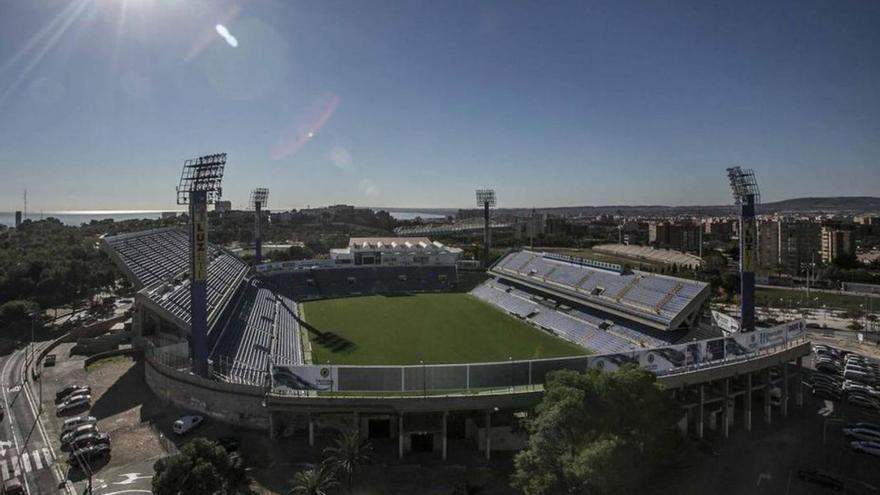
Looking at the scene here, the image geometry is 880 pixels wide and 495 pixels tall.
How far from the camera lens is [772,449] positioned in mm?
22797

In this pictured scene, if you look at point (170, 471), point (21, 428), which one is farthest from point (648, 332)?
point (21, 428)

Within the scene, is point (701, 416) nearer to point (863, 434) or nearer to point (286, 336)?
point (863, 434)

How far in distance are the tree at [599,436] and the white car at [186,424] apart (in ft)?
48.7

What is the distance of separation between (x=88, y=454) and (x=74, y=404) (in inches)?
303

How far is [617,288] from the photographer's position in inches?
1542

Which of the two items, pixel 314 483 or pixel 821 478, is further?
pixel 821 478

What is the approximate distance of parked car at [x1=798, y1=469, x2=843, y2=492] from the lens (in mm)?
19594

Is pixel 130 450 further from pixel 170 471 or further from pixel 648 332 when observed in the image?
pixel 648 332

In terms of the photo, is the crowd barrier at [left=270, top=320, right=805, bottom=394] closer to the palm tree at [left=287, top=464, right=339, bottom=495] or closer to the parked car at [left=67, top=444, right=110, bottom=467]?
the palm tree at [left=287, top=464, right=339, bottom=495]

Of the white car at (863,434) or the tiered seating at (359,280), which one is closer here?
the white car at (863,434)

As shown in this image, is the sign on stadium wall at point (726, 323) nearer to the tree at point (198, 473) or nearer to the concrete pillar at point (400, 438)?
the concrete pillar at point (400, 438)

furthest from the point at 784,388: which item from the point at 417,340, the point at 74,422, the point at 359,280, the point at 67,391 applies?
the point at 359,280

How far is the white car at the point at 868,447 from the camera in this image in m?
22.9

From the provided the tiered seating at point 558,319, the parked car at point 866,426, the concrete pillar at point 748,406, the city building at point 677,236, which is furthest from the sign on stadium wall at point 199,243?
the city building at point 677,236
